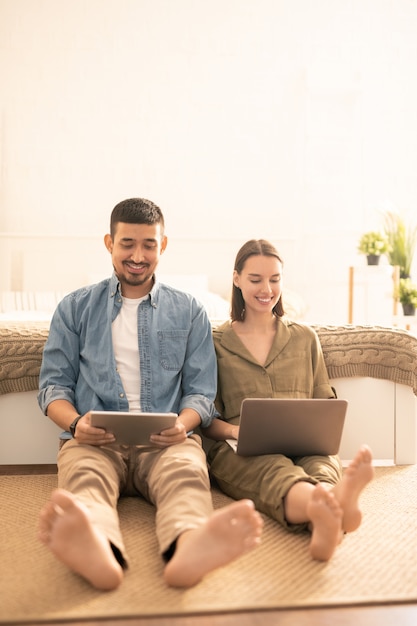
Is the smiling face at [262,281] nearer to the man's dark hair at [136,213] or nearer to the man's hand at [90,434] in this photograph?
the man's dark hair at [136,213]

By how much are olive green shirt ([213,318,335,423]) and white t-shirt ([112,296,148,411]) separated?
263 millimetres

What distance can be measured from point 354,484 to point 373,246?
260 cm

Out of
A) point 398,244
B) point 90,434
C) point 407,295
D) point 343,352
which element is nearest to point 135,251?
point 90,434

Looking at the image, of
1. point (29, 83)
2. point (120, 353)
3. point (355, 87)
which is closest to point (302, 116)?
point (355, 87)

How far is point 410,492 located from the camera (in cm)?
189

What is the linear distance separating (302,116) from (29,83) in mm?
1490

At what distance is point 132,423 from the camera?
1.50 m

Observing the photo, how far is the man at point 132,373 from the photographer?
4.91 feet

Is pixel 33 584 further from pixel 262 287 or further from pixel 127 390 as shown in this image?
pixel 262 287

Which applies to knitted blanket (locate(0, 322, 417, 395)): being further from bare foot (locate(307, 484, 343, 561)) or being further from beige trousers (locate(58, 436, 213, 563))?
bare foot (locate(307, 484, 343, 561))

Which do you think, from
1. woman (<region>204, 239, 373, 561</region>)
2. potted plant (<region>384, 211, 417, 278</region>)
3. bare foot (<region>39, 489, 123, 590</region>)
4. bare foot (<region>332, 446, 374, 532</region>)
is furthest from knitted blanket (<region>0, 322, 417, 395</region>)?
potted plant (<region>384, 211, 417, 278</region>)

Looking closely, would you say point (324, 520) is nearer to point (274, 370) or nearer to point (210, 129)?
point (274, 370)

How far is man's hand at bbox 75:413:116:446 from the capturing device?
1.54 meters

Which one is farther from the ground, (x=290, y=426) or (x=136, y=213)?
(x=136, y=213)
